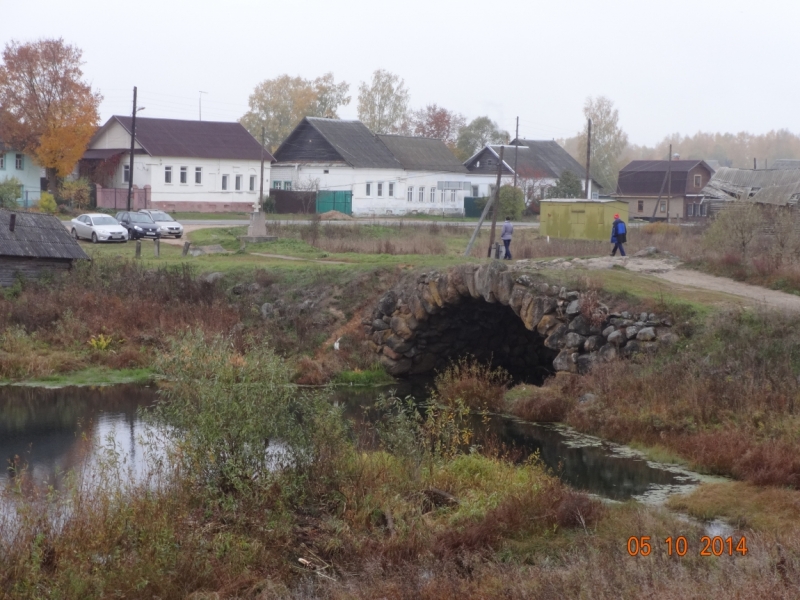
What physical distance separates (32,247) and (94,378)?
7.37m

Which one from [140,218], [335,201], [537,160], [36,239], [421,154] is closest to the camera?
[36,239]

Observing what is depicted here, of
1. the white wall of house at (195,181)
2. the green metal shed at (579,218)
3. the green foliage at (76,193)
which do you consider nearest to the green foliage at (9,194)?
the green foliage at (76,193)

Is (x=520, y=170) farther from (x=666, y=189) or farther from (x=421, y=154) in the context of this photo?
(x=666, y=189)

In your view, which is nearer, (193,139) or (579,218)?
(579,218)

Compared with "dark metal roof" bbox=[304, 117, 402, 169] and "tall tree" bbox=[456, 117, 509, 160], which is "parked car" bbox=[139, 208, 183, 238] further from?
"tall tree" bbox=[456, 117, 509, 160]

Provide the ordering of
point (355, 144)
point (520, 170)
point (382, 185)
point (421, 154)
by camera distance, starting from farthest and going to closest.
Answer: point (520, 170), point (421, 154), point (355, 144), point (382, 185)

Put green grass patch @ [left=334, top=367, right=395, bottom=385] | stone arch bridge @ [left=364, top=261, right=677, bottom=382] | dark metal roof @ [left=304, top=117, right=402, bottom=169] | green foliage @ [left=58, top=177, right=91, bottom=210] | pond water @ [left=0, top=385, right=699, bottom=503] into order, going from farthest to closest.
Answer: dark metal roof @ [left=304, top=117, right=402, bottom=169], green foliage @ [left=58, top=177, right=91, bottom=210], green grass patch @ [left=334, top=367, right=395, bottom=385], stone arch bridge @ [left=364, top=261, right=677, bottom=382], pond water @ [left=0, top=385, right=699, bottom=503]

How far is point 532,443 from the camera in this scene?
17438 millimetres

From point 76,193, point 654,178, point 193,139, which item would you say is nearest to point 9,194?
point 76,193

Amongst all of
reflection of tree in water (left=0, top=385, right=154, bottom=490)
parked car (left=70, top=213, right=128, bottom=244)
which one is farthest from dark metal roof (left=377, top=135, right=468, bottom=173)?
reflection of tree in water (left=0, top=385, right=154, bottom=490)

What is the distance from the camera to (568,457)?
16406 mm

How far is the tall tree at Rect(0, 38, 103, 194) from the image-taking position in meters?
50.1

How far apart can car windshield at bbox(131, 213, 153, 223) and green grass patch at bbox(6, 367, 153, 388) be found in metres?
16.4
